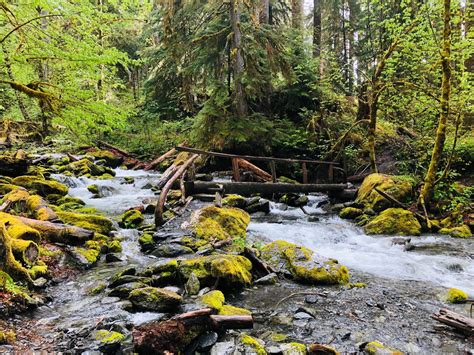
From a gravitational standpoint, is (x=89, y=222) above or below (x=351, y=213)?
above

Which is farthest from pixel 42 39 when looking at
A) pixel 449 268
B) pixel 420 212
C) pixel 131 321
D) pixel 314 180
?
pixel 314 180

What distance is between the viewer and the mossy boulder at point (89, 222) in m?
7.40

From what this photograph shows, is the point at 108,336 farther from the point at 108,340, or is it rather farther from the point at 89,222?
the point at 89,222

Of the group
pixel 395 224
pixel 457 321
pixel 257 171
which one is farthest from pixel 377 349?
pixel 257 171

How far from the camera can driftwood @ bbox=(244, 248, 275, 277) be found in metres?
6.11

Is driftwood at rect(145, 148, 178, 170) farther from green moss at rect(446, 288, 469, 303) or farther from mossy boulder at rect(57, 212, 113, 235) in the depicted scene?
green moss at rect(446, 288, 469, 303)

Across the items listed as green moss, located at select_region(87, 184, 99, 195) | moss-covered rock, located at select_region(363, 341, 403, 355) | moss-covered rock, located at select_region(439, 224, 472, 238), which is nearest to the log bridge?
green moss, located at select_region(87, 184, 99, 195)

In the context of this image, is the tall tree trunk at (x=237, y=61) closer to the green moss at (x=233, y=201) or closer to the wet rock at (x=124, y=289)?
the green moss at (x=233, y=201)

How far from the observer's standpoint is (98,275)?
5695mm

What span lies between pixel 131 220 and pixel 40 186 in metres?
3.46

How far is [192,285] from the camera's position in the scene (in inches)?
196

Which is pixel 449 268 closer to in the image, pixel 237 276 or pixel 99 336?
pixel 237 276

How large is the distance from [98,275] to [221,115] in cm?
958

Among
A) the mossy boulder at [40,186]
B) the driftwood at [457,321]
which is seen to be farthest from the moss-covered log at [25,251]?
the driftwood at [457,321]
